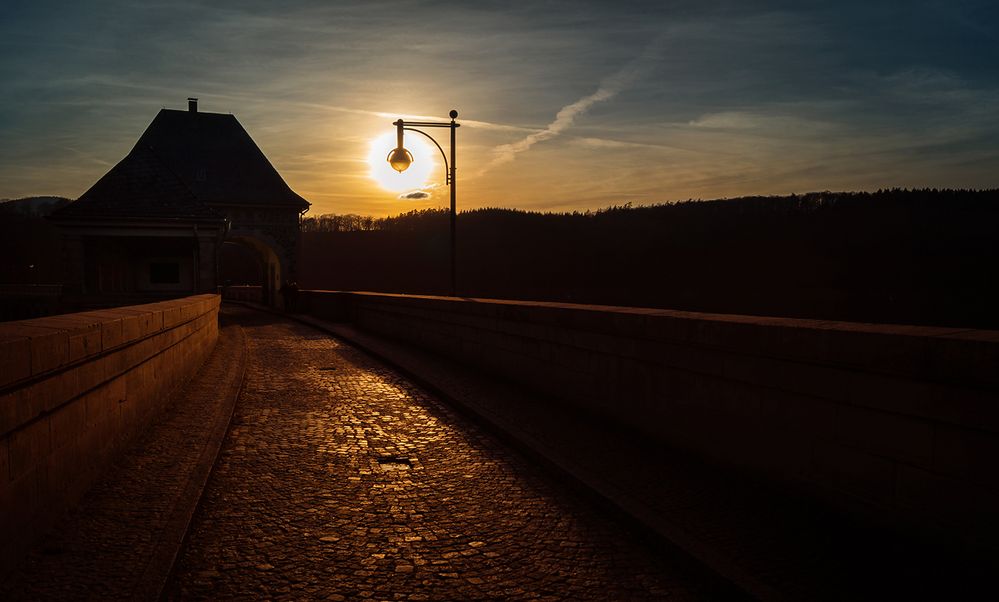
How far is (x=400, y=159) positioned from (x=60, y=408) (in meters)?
15.1

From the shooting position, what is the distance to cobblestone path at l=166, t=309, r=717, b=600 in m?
3.73

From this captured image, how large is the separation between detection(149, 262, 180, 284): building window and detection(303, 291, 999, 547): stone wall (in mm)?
30642

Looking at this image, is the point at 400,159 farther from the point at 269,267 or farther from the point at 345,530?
the point at 269,267

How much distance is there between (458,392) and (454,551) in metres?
5.54

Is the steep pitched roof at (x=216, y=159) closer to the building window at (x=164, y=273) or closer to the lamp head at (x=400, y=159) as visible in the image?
the building window at (x=164, y=273)

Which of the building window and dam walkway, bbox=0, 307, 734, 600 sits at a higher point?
the building window

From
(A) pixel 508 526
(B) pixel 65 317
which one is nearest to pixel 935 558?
(A) pixel 508 526

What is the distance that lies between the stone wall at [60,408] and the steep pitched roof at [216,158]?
3652 cm

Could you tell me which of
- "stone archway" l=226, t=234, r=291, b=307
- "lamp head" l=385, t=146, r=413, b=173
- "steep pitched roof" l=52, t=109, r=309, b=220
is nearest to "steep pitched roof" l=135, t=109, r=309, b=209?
"steep pitched roof" l=52, t=109, r=309, b=220

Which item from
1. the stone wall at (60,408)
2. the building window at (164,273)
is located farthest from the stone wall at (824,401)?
the building window at (164,273)

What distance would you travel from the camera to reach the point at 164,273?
34.3 metres

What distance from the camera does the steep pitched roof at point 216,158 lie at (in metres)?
41.7

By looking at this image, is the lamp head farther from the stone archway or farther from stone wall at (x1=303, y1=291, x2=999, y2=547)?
the stone archway

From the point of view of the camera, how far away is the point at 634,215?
154 m
